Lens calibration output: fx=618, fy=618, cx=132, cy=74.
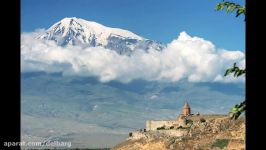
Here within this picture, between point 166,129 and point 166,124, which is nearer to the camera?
point 166,129

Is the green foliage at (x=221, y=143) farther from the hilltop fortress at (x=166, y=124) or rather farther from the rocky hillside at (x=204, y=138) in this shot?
the hilltop fortress at (x=166, y=124)

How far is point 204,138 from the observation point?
112625mm

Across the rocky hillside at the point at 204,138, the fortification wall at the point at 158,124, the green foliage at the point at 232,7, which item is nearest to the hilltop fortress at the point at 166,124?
the fortification wall at the point at 158,124

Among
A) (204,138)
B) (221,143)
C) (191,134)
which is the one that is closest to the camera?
(221,143)

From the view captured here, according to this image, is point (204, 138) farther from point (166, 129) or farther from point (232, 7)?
point (232, 7)

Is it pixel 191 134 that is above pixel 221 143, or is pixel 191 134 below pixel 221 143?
above

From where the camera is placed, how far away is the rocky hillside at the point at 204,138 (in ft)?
345

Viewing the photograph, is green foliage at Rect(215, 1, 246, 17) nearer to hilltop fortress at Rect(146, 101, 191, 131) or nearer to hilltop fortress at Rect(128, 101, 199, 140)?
hilltop fortress at Rect(128, 101, 199, 140)

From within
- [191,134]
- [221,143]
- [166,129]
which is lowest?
[221,143]

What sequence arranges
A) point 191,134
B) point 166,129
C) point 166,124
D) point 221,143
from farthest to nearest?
point 166,124, point 166,129, point 191,134, point 221,143

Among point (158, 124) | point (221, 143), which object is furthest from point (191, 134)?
point (158, 124)

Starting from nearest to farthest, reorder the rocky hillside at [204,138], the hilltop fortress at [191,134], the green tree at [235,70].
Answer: the green tree at [235,70]
the rocky hillside at [204,138]
the hilltop fortress at [191,134]
